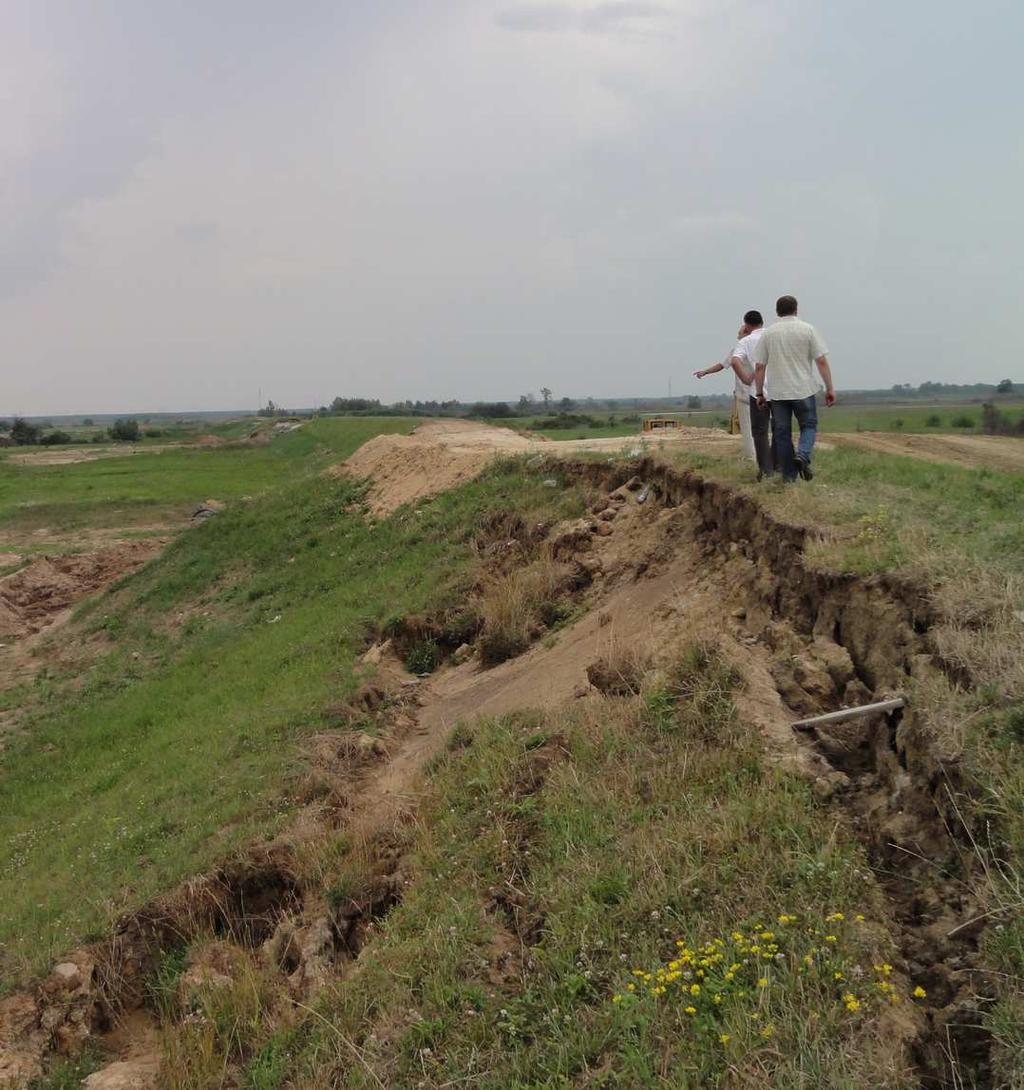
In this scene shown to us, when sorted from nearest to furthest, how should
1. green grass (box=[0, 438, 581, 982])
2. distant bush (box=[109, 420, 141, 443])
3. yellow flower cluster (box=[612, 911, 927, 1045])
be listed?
yellow flower cluster (box=[612, 911, 927, 1045]), green grass (box=[0, 438, 581, 982]), distant bush (box=[109, 420, 141, 443])

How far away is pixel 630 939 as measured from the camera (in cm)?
322

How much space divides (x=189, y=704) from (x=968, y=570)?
8.83 meters

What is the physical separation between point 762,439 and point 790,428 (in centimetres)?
54

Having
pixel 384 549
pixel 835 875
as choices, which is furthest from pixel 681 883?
pixel 384 549

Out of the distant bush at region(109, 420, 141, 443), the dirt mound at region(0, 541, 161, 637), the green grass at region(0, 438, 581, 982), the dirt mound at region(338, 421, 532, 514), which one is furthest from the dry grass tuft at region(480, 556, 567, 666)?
the distant bush at region(109, 420, 141, 443)

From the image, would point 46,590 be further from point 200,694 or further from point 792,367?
point 792,367

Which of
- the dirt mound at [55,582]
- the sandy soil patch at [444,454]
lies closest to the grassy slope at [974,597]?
the sandy soil patch at [444,454]

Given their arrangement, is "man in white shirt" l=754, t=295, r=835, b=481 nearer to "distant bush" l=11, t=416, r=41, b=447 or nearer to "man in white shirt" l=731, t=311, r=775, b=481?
"man in white shirt" l=731, t=311, r=775, b=481

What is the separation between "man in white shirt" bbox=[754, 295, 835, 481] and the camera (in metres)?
6.59

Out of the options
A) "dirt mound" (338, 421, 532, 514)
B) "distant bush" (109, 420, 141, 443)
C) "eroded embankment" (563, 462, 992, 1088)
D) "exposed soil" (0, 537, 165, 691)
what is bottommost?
"exposed soil" (0, 537, 165, 691)

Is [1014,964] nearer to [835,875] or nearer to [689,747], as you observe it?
[835,875]

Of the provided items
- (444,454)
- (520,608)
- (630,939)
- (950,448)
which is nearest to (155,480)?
(444,454)

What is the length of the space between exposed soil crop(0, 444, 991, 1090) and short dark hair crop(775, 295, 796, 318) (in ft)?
5.00

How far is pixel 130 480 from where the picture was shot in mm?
33969
